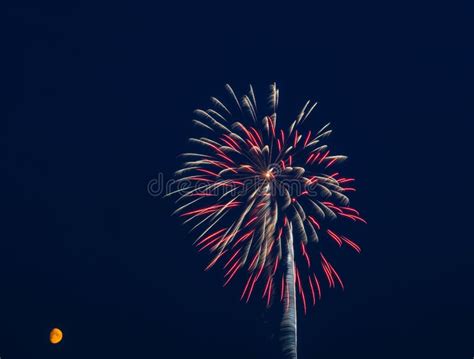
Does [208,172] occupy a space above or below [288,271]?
above

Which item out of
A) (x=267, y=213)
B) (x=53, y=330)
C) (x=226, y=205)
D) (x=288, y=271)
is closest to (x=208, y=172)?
(x=226, y=205)

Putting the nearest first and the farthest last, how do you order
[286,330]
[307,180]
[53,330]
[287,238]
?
[307,180]
[287,238]
[286,330]
[53,330]

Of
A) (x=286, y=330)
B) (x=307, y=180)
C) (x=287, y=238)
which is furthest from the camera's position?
(x=286, y=330)

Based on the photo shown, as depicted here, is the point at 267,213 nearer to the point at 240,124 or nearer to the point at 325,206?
the point at 325,206

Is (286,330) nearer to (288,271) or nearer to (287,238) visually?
(288,271)

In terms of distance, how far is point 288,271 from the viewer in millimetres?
32000

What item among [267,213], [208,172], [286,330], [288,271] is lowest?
[286,330]

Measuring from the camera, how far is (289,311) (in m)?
35.5

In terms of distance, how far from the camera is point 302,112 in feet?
97.1

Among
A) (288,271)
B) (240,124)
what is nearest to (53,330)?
(288,271)

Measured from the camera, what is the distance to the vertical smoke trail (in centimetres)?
3149

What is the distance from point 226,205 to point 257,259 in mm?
3491

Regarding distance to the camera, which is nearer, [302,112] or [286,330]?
[302,112]

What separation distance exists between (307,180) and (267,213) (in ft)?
9.84
